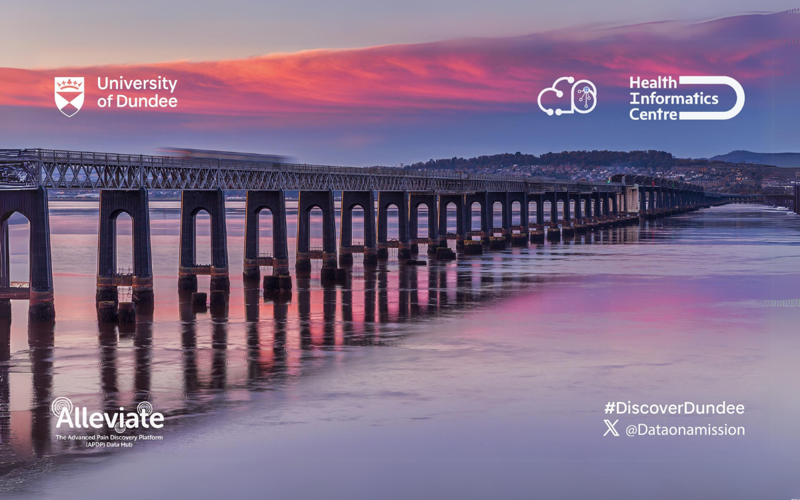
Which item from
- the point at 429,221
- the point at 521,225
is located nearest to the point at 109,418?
the point at 429,221

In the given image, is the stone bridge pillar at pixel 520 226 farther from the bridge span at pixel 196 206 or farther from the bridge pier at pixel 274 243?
the bridge pier at pixel 274 243

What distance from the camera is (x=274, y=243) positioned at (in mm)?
84312

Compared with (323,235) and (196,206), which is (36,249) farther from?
(323,235)

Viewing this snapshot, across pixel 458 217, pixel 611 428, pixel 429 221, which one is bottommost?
pixel 611 428

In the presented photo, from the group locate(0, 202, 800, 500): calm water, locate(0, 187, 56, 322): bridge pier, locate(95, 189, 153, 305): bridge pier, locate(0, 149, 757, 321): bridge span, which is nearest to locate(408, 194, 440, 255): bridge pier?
locate(0, 149, 757, 321): bridge span

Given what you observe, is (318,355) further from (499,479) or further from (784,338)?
(784,338)

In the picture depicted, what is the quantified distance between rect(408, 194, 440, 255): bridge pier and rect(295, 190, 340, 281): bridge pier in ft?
89.2

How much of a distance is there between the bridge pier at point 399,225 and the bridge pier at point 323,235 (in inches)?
674

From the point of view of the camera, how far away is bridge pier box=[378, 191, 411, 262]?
11869 cm

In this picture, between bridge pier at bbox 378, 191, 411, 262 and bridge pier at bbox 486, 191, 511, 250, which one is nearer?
bridge pier at bbox 378, 191, 411, 262

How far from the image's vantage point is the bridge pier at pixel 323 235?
311 ft

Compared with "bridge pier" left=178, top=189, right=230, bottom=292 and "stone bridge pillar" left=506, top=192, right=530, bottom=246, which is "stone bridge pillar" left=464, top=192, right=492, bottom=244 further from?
"bridge pier" left=178, top=189, right=230, bottom=292

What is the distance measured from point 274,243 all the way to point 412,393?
44342 millimetres

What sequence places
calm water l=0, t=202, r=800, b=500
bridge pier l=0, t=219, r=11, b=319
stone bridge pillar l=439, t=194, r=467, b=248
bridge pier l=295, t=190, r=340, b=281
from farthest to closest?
stone bridge pillar l=439, t=194, r=467, b=248
bridge pier l=295, t=190, r=340, b=281
bridge pier l=0, t=219, r=11, b=319
calm water l=0, t=202, r=800, b=500
